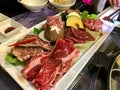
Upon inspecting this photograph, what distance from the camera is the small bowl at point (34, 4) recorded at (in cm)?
102

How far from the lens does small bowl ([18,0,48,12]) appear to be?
3.36 feet

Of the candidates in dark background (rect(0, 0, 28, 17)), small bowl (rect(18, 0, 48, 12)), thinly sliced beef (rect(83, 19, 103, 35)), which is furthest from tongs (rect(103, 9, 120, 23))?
dark background (rect(0, 0, 28, 17))

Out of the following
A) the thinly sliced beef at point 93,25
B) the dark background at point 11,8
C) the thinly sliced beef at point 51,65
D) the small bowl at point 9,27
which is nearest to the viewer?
the thinly sliced beef at point 51,65

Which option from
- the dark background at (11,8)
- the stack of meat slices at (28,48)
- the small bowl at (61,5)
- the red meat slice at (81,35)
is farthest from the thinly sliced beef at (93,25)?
the dark background at (11,8)

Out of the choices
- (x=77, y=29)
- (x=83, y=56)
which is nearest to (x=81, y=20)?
(x=77, y=29)

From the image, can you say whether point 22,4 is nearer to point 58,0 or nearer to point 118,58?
point 58,0

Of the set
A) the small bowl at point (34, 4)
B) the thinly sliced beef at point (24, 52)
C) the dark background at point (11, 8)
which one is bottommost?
the dark background at point (11, 8)

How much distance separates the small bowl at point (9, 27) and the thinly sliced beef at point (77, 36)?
0.83 ft

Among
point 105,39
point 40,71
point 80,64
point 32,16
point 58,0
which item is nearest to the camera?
point 40,71

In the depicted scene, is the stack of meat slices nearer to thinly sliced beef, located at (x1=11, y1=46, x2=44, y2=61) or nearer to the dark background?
thinly sliced beef, located at (x1=11, y1=46, x2=44, y2=61)

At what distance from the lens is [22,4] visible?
1.03 meters

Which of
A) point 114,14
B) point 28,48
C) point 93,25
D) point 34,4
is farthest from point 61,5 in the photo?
point 28,48

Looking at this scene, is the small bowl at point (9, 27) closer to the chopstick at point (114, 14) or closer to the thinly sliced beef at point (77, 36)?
the thinly sliced beef at point (77, 36)

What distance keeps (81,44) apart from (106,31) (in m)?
0.23
